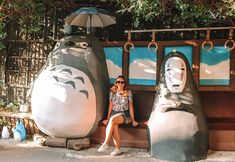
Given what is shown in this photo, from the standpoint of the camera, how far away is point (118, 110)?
7.02 m

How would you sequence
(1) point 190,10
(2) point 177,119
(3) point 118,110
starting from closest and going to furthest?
1. (2) point 177,119
2. (1) point 190,10
3. (3) point 118,110

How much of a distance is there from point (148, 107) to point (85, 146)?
1722 millimetres

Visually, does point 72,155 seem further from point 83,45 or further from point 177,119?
point 83,45

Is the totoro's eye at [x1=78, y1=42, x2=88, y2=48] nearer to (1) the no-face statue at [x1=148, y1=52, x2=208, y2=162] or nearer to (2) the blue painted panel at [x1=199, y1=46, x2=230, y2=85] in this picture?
(1) the no-face statue at [x1=148, y1=52, x2=208, y2=162]

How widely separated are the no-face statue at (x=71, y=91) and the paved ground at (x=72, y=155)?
0.36 m

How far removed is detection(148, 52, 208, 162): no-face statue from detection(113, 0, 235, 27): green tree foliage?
0.81 meters

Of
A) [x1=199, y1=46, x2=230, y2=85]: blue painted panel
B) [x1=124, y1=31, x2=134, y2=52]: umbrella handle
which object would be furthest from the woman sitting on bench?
[x1=199, y1=46, x2=230, y2=85]: blue painted panel

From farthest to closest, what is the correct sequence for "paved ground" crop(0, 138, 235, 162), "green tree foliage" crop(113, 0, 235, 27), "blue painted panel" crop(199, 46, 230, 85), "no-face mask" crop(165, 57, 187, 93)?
1. "blue painted panel" crop(199, 46, 230, 85)
2. "no-face mask" crop(165, 57, 187, 93)
3. "paved ground" crop(0, 138, 235, 162)
4. "green tree foliage" crop(113, 0, 235, 27)

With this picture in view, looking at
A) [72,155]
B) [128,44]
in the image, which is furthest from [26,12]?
[72,155]

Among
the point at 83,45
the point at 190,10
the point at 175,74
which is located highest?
the point at 190,10

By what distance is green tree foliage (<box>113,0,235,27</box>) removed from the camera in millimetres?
6309

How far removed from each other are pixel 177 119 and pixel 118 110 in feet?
3.78

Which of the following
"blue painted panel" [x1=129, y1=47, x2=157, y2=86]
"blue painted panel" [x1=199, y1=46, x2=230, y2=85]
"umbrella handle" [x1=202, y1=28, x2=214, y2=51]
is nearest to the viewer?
"umbrella handle" [x1=202, y1=28, x2=214, y2=51]

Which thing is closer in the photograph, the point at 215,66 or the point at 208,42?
the point at 208,42
